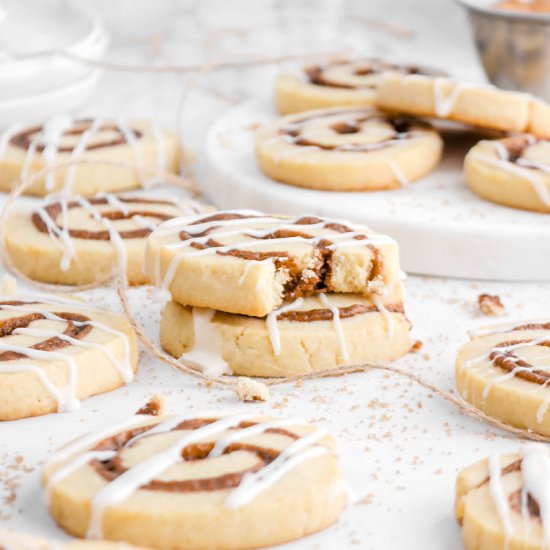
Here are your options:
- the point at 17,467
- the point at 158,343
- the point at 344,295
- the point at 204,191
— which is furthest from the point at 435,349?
the point at 204,191

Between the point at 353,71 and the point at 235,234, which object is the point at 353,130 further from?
the point at 235,234

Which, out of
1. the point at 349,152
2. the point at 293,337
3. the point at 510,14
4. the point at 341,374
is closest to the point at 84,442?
the point at 293,337

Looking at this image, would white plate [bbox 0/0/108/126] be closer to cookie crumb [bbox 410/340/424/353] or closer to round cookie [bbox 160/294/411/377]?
round cookie [bbox 160/294/411/377]

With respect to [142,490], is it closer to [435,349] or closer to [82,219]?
[435,349]

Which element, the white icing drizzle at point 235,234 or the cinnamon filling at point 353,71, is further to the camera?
the cinnamon filling at point 353,71

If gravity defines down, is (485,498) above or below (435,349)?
above

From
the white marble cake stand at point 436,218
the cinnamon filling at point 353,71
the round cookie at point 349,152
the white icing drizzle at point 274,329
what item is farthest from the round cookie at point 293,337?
the cinnamon filling at point 353,71

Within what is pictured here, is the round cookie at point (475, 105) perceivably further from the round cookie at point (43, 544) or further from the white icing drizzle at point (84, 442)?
the round cookie at point (43, 544)
